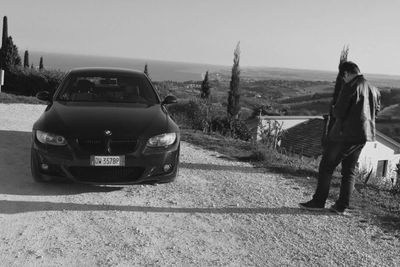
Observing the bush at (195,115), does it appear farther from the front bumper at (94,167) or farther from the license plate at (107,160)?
the license plate at (107,160)

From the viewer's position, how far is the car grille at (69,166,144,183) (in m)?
5.20

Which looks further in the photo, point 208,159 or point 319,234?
point 208,159

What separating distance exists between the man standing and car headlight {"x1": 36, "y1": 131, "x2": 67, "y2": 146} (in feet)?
10.1

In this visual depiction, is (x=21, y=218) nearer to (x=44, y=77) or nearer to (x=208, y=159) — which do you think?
(x=208, y=159)

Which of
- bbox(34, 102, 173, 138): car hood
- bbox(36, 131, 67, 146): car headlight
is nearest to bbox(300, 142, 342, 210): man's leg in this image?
bbox(34, 102, 173, 138): car hood

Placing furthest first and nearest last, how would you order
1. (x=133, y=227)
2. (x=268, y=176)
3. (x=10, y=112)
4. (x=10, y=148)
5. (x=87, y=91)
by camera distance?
(x=10, y=112) → (x=10, y=148) → (x=268, y=176) → (x=87, y=91) → (x=133, y=227)

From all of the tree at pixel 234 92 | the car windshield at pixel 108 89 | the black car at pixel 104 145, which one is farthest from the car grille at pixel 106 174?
the tree at pixel 234 92

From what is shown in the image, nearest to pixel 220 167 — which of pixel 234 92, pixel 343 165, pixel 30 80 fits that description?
pixel 343 165

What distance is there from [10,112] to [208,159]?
7.15 m

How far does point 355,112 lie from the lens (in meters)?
4.89

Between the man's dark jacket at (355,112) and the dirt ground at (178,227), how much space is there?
981 millimetres

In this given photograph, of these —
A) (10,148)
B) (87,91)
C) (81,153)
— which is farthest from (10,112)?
(81,153)

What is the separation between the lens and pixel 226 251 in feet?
13.1

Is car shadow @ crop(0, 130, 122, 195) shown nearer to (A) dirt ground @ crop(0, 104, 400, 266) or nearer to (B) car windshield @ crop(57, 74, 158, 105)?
(A) dirt ground @ crop(0, 104, 400, 266)
